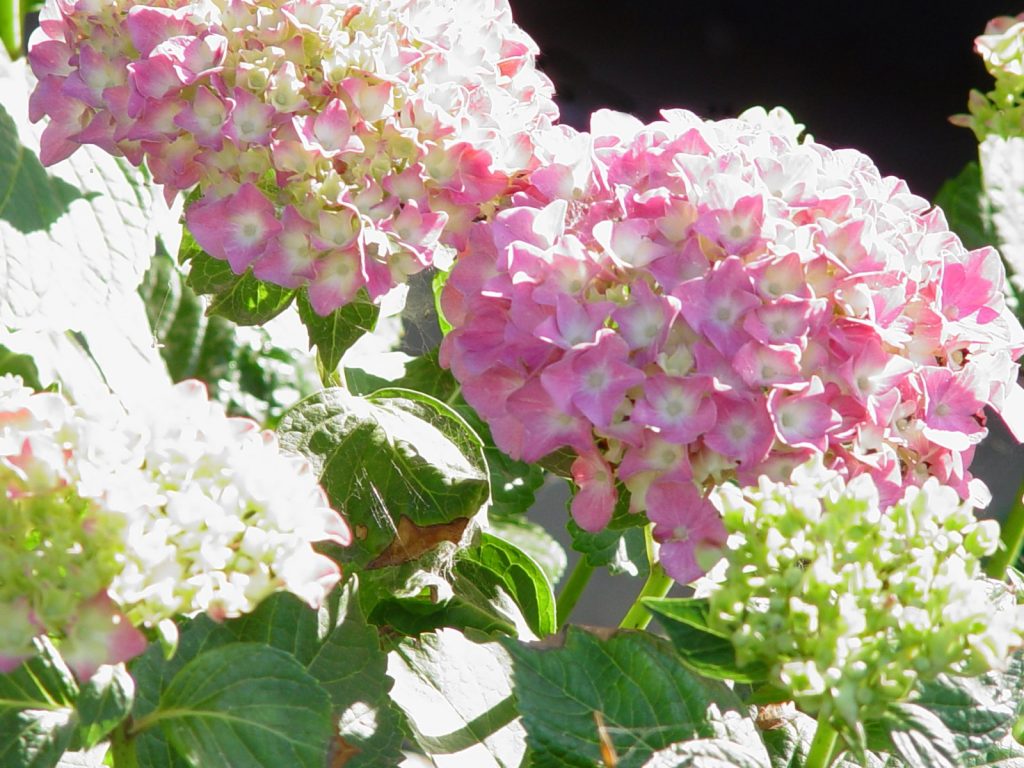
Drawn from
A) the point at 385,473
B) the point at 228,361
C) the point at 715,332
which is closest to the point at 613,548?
the point at 385,473

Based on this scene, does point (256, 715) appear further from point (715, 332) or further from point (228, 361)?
point (228, 361)

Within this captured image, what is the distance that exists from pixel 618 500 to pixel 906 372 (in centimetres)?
14

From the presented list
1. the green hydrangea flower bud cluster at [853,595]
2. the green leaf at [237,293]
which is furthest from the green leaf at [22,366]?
the green hydrangea flower bud cluster at [853,595]

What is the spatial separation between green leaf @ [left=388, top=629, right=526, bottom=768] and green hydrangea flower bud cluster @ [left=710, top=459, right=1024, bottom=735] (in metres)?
0.15

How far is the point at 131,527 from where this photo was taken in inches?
16.1

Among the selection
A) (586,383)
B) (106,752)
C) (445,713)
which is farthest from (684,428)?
(106,752)

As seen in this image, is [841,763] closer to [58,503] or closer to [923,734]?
[923,734]

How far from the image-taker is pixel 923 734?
18.5 inches

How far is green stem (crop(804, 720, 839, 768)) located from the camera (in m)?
0.49

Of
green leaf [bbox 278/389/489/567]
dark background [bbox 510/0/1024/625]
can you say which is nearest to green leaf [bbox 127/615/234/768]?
green leaf [bbox 278/389/489/567]

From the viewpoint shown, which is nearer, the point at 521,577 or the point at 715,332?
the point at 715,332

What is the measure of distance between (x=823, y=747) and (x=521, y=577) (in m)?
0.27

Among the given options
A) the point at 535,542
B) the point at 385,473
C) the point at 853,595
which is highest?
the point at 853,595

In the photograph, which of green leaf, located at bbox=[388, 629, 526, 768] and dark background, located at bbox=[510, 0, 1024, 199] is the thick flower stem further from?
dark background, located at bbox=[510, 0, 1024, 199]
